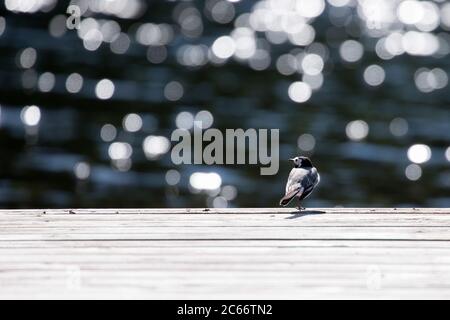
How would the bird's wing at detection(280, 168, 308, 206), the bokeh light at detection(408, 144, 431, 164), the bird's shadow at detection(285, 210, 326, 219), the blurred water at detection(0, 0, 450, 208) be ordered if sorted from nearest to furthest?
1. the bird's shadow at detection(285, 210, 326, 219)
2. the bird's wing at detection(280, 168, 308, 206)
3. the blurred water at detection(0, 0, 450, 208)
4. the bokeh light at detection(408, 144, 431, 164)

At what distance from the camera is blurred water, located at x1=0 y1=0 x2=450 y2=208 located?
19.0 m

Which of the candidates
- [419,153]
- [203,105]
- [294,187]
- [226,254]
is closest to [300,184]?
[294,187]

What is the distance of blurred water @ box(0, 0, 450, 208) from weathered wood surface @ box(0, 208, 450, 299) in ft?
33.2

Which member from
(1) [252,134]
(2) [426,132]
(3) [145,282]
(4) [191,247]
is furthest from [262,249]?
(2) [426,132]

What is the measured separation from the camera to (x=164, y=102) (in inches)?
994

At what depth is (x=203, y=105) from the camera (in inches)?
977

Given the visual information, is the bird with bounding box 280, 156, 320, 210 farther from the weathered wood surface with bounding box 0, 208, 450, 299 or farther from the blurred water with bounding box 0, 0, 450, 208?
the blurred water with bounding box 0, 0, 450, 208

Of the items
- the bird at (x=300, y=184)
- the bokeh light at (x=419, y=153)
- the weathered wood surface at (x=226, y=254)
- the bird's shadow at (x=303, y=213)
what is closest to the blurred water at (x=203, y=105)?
the bokeh light at (x=419, y=153)

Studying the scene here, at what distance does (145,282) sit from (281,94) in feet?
70.2

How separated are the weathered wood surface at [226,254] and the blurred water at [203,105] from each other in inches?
399

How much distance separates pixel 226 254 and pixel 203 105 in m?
18.7

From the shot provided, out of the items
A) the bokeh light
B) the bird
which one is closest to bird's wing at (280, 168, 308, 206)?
the bird

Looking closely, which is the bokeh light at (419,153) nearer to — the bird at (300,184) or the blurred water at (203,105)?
the blurred water at (203,105)

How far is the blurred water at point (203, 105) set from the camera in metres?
19.0
